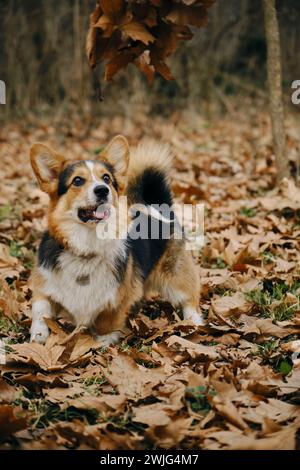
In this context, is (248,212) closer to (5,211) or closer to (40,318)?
(5,211)

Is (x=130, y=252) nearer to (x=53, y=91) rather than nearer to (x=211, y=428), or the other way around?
(x=211, y=428)

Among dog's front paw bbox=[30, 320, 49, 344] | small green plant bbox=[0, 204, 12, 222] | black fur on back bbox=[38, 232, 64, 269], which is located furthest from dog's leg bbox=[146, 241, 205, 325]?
small green plant bbox=[0, 204, 12, 222]

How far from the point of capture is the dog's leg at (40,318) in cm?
329

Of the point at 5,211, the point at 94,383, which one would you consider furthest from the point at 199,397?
the point at 5,211

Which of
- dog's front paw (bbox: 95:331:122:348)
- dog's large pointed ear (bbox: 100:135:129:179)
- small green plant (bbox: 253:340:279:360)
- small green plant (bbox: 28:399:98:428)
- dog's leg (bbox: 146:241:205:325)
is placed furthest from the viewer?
dog's leg (bbox: 146:241:205:325)

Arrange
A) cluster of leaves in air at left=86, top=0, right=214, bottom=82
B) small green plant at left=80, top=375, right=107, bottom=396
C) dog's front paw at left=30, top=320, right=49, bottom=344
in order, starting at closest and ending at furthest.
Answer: small green plant at left=80, top=375, right=107, bottom=396
dog's front paw at left=30, top=320, right=49, bottom=344
cluster of leaves in air at left=86, top=0, right=214, bottom=82

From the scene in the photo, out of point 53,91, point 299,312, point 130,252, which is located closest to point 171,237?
→ point 130,252

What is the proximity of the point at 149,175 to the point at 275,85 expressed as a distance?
1931mm

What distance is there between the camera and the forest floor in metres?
2.24

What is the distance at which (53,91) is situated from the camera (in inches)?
478

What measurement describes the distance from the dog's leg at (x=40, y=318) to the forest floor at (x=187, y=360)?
0.13 meters

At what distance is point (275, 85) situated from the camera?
532 centimetres

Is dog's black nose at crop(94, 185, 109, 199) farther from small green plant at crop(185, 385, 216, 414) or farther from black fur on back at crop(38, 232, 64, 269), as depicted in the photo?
small green plant at crop(185, 385, 216, 414)

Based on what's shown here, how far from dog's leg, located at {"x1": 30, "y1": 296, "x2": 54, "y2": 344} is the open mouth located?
1.79 feet
